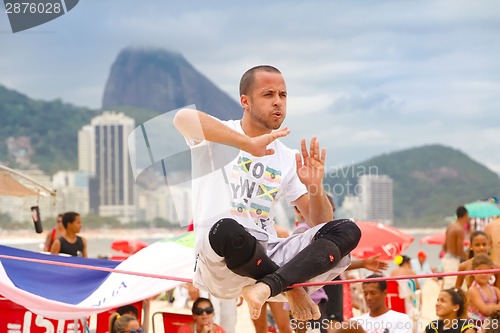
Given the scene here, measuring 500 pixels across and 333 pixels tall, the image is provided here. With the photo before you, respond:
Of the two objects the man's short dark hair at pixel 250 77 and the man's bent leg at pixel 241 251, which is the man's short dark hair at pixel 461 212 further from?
the man's bent leg at pixel 241 251

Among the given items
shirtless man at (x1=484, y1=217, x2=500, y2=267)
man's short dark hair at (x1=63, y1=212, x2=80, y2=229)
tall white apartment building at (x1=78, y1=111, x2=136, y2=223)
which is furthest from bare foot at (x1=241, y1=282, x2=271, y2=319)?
tall white apartment building at (x1=78, y1=111, x2=136, y2=223)

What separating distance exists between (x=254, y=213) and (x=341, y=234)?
1.62 ft

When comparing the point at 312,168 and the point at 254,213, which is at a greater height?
the point at 312,168

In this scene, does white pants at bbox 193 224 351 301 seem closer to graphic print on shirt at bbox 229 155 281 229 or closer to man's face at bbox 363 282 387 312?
graphic print on shirt at bbox 229 155 281 229

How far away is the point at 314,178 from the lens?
5180 mm

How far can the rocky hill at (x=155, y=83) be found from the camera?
126 m

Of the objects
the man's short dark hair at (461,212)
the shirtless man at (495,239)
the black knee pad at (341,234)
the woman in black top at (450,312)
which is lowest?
the woman in black top at (450,312)

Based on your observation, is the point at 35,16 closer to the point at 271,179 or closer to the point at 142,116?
the point at 271,179

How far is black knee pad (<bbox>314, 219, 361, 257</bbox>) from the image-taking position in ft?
16.5

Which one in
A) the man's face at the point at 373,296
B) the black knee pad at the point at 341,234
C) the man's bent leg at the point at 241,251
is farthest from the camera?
the man's face at the point at 373,296

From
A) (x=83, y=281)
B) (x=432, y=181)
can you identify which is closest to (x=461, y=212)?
(x=83, y=281)

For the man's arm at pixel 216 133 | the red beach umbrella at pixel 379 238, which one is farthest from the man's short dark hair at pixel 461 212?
the man's arm at pixel 216 133

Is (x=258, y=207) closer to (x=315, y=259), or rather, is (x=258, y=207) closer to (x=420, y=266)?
(x=315, y=259)

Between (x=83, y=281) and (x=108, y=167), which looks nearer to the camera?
(x=83, y=281)
